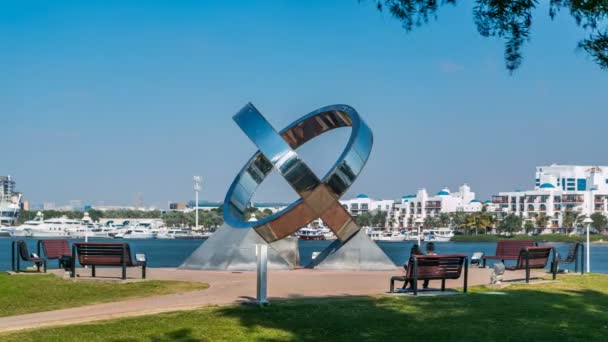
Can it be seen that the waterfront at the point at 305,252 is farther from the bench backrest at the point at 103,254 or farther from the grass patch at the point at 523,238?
the bench backrest at the point at 103,254

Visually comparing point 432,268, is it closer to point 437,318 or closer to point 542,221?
point 437,318

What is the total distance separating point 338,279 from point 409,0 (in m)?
10.6

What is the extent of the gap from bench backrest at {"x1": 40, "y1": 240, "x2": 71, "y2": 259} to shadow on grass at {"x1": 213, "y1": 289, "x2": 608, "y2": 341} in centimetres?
983

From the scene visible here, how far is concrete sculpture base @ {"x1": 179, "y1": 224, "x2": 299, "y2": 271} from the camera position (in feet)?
73.4

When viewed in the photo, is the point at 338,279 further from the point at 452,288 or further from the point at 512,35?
the point at 512,35

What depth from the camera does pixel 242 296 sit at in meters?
14.6

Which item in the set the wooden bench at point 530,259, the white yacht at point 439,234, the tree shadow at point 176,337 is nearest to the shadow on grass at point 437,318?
the tree shadow at point 176,337

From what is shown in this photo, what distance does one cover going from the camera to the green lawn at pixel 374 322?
1030 centimetres

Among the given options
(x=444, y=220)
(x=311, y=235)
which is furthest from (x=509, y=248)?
(x=444, y=220)

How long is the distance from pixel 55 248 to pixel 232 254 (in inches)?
175

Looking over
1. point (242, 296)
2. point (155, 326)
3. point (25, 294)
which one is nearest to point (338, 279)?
point (242, 296)

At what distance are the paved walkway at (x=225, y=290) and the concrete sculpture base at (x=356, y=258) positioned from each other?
2.83 ft

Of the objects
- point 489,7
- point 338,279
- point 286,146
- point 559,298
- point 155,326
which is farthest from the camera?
point 286,146

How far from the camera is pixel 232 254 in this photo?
22.5 metres
